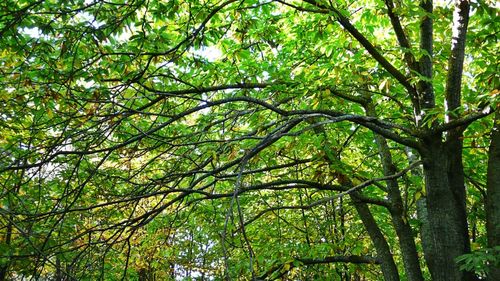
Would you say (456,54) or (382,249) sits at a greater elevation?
(456,54)

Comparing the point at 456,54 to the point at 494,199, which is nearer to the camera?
the point at 494,199

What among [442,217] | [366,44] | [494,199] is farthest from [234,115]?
[494,199]

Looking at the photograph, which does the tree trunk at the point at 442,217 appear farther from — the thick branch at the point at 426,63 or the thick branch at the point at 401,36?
the thick branch at the point at 401,36

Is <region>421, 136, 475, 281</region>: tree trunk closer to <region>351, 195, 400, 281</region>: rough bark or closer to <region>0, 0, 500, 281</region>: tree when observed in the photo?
<region>0, 0, 500, 281</region>: tree

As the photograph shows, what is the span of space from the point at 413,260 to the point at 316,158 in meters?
2.15

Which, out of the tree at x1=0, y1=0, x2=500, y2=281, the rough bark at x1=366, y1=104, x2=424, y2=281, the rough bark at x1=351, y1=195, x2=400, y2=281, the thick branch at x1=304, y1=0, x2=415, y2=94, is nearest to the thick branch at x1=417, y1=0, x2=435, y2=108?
the tree at x1=0, y1=0, x2=500, y2=281

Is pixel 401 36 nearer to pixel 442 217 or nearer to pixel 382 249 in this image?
pixel 442 217

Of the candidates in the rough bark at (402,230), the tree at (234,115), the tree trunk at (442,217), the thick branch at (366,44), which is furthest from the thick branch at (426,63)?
the rough bark at (402,230)

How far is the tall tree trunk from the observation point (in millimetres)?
4051

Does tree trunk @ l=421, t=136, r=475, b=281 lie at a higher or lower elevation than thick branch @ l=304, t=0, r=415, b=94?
lower

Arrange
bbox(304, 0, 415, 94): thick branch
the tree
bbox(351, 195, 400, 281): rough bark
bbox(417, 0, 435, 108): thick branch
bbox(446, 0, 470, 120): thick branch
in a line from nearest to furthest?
1. the tree
2. bbox(304, 0, 415, 94): thick branch
3. bbox(446, 0, 470, 120): thick branch
4. bbox(417, 0, 435, 108): thick branch
5. bbox(351, 195, 400, 281): rough bark

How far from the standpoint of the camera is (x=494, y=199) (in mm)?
4184

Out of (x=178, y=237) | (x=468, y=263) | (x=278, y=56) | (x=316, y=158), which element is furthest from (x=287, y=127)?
(x=178, y=237)

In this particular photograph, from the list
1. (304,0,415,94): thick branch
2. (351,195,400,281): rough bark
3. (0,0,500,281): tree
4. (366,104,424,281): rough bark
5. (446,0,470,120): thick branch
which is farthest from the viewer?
(351,195,400,281): rough bark
